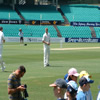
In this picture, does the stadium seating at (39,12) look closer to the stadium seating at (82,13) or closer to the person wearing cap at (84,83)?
the stadium seating at (82,13)

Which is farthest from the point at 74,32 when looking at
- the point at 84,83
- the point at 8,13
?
the point at 84,83

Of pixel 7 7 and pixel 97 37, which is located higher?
pixel 7 7

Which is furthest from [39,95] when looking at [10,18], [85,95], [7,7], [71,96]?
[7,7]

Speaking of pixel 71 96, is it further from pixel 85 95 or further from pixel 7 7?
pixel 7 7

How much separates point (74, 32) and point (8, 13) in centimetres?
1194

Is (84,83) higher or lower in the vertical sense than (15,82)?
higher

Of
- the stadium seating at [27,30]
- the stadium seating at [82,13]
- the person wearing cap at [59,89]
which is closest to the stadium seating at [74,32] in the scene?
the stadium seating at [27,30]

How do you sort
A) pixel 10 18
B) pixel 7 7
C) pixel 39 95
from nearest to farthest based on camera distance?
pixel 39 95, pixel 10 18, pixel 7 7

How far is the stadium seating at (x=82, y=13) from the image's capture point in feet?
252

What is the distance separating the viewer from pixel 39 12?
255 feet

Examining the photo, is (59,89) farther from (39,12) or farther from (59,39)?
(39,12)

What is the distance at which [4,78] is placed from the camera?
1952 cm

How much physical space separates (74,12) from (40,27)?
1036 centimetres

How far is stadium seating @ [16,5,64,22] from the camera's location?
2980 inches
